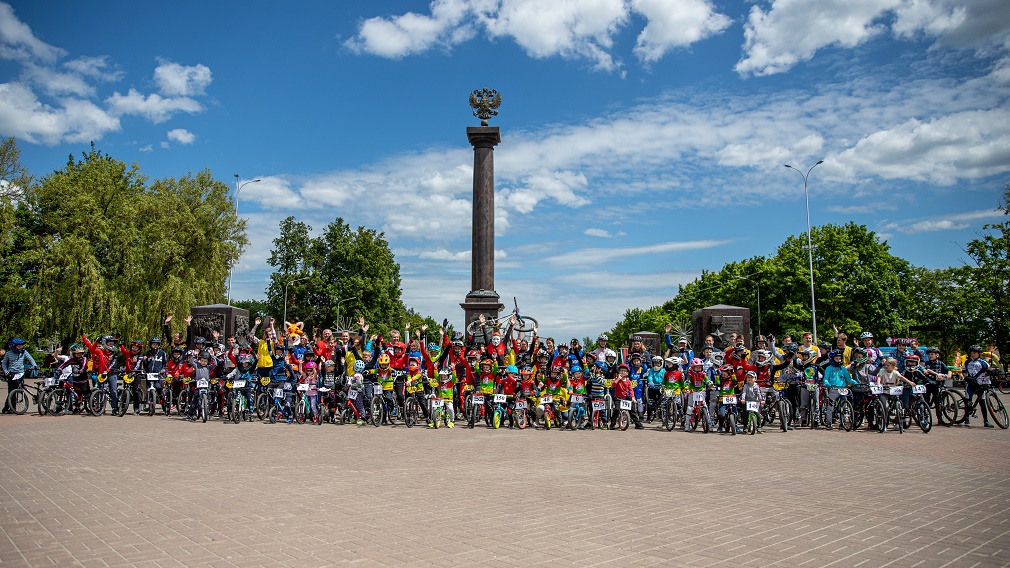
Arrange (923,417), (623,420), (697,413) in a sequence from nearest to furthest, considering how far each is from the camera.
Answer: (923,417), (697,413), (623,420)

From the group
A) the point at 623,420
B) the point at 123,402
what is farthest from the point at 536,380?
the point at 123,402

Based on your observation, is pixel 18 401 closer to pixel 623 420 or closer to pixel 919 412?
pixel 623 420

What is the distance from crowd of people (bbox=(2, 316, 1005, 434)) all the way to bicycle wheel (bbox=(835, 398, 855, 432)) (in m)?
0.21

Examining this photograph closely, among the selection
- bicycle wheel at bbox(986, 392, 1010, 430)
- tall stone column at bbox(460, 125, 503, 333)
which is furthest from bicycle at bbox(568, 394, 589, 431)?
bicycle wheel at bbox(986, 392, 1010, 430)

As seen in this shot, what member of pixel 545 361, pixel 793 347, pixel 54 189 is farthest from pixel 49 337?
pixel 793 347

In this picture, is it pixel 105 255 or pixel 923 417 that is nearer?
pixel 923 417

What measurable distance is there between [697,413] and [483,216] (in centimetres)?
1103

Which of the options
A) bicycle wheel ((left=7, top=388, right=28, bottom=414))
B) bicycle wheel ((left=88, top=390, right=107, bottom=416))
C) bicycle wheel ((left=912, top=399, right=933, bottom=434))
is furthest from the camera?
bicycle wheel ((left=7, top=388, right=28, bottom=414))

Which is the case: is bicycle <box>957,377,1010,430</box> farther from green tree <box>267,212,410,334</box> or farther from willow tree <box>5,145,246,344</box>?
green tree <box>267,212,410,334</box>

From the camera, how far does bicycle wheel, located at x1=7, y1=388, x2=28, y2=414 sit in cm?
1753

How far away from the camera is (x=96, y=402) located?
17.2 m

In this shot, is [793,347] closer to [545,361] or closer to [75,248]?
[545,361]

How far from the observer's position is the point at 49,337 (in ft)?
106

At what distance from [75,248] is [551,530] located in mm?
32398
